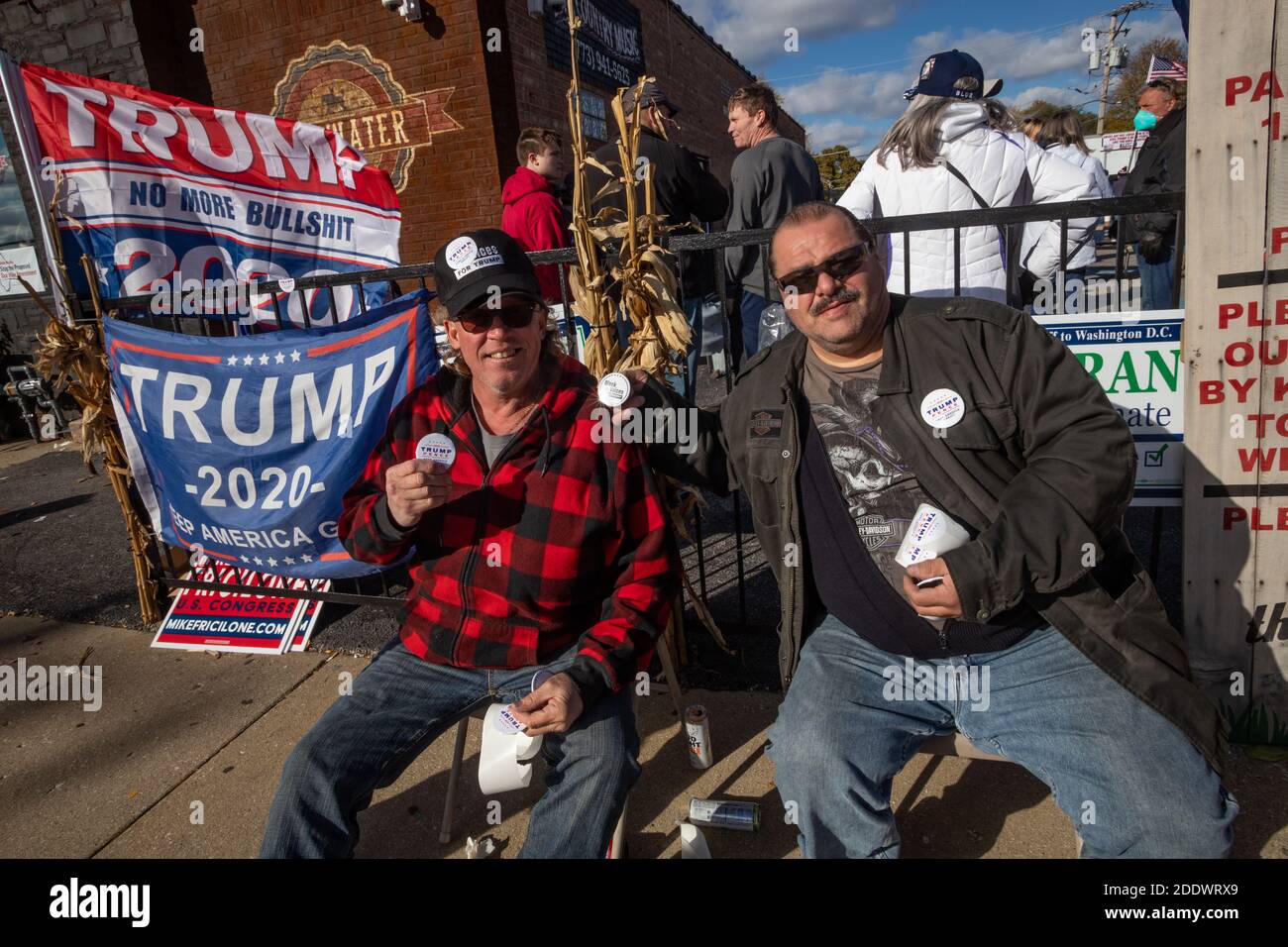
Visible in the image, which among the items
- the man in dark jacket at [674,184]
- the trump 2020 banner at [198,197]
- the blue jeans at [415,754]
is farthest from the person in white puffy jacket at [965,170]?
the trump 2020 banner at [198,197]

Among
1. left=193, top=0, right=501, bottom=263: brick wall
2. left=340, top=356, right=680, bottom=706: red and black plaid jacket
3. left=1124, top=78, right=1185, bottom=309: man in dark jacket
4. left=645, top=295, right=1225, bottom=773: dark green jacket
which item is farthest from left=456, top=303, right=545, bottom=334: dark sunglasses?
left=193, top=0, right=501, bottom=263: brick wall

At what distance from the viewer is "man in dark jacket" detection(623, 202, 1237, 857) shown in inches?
68.6

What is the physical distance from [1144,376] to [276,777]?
3.35 metres

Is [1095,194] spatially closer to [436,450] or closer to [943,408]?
[943,408]

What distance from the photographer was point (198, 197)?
3953mm

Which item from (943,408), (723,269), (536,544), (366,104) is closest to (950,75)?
(723,269)

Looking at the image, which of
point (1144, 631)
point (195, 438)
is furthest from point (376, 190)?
point (1144, 631)

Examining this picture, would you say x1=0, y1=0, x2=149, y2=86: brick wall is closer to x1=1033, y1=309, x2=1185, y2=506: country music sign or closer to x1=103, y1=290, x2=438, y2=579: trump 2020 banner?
x1=103, y1=290, x2=438, y2=579: trump 2020 banner

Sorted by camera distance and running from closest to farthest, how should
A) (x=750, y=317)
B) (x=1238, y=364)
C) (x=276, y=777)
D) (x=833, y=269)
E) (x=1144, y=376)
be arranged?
(x=833, y=269)
(x=1238, y=364)
(x=1144, y=376)
(x=276, y=777)
(x=750, y=317)

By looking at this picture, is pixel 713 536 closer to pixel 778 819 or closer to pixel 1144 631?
pixel 778 819

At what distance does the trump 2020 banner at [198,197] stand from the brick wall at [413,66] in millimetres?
4729

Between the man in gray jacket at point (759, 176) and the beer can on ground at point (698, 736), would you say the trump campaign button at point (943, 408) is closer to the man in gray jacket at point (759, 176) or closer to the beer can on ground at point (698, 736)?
the beer can on ground at point (698, 736)

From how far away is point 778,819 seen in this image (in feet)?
8.13
